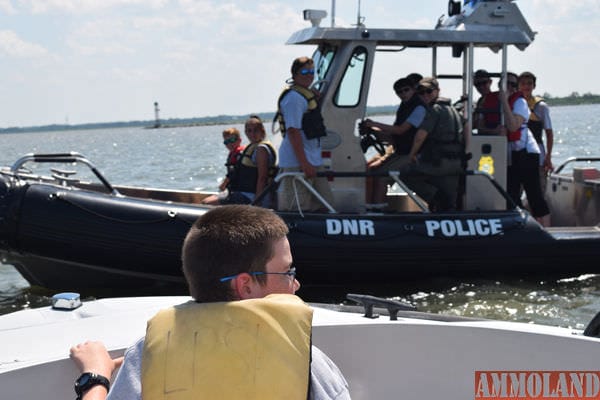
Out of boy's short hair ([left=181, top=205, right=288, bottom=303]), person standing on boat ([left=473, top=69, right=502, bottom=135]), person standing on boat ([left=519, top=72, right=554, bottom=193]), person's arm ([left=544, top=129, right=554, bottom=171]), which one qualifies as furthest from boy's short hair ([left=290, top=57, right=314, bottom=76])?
boy's short hair ([left=181, top=205, right=288, bottom=303])

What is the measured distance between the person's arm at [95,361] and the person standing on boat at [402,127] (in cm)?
493

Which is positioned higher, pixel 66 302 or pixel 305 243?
pixel 66 302

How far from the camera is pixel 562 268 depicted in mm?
7098

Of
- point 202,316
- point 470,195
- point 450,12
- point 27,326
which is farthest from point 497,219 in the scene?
point 202,316

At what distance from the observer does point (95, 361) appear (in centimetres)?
196

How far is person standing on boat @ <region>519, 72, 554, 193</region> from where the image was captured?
774cm

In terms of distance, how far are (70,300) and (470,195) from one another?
495 cm

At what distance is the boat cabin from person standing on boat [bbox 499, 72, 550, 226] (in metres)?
0.20

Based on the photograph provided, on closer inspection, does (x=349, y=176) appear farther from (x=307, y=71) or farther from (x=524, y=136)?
(x=524, y=136)

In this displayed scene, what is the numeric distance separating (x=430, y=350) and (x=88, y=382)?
1122 millimetres

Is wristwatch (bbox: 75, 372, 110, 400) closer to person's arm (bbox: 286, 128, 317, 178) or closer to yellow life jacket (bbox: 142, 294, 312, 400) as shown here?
yellow life jacket (bbox: 142, 294, 312, 400)

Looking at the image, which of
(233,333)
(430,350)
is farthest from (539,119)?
(233,333)

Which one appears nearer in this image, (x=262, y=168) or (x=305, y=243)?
(x=305, y=243)

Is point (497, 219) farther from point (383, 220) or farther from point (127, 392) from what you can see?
point (127, 392)
